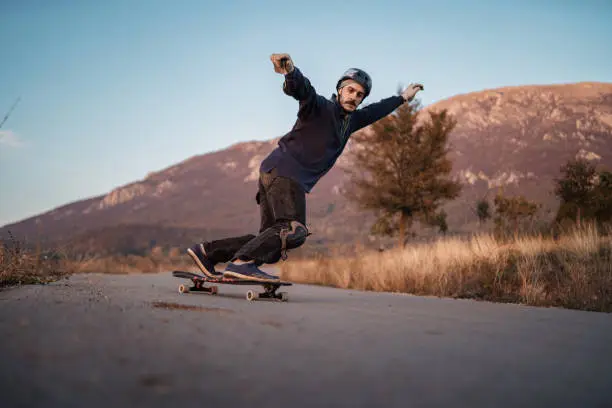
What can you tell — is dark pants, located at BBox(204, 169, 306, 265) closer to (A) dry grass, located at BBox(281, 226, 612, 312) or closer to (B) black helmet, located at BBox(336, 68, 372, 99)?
(B) black helmet, located at BBox(336, 68, 372, 99)

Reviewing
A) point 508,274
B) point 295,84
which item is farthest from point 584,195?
point 295,84

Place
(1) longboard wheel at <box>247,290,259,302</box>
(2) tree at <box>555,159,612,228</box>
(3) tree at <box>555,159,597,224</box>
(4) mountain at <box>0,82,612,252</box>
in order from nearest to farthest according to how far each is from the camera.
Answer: (1) longboard wheel at <box>247,290,259,302</box> → (2) tree at <box>555,159,612,228</box> → (3) tree at <box>555,159,597,224</box> → (4) mountain at <box>0,82,612,252</box>

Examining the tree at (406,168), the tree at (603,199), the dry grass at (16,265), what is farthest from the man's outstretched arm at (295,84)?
the tree at (406,168)

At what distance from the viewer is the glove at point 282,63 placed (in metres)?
3.52

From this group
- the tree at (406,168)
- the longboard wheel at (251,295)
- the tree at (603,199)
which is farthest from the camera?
the tree at (406,168)

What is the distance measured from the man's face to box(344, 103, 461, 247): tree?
60.9 feet

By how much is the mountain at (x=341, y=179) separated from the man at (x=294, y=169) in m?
58.3

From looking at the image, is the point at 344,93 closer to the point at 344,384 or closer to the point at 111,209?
the point at 344,384

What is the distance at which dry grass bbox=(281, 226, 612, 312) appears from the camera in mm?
4504

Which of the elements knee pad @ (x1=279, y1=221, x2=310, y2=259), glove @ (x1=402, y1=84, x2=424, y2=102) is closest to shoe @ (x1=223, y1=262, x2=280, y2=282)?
knee pad @ (x1=279, y1=221, x2=310, y2=259)

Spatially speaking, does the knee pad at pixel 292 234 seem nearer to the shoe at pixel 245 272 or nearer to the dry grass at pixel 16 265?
the shoe at pixel 245 272

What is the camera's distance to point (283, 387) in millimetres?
945

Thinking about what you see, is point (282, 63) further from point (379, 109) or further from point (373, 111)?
point (379, 109)

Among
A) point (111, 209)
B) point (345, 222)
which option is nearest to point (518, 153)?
point (345, 222)
